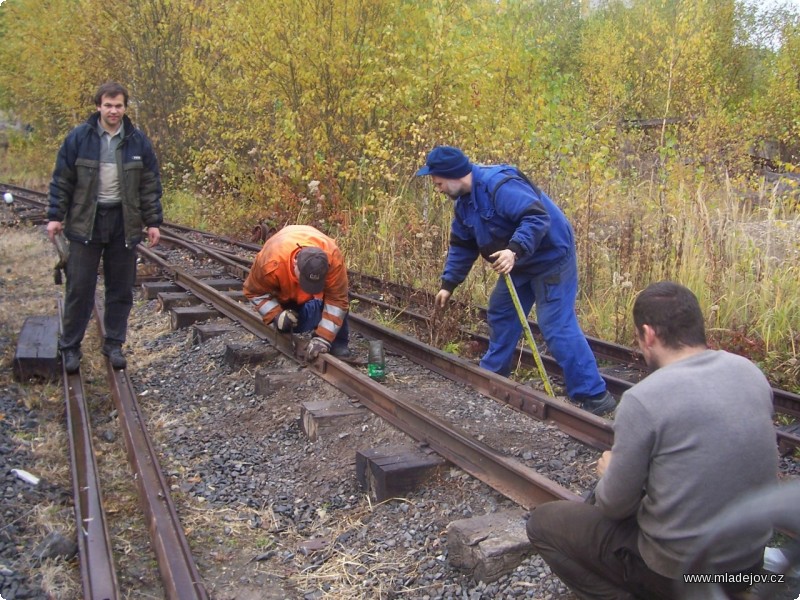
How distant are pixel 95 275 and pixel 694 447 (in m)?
5.35

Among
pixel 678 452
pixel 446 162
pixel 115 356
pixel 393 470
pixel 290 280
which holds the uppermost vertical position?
pixel 446 162

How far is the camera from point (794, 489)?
63.6 inches

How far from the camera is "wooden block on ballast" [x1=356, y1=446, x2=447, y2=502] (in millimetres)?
4266

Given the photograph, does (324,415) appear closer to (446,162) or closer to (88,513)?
(88,513)

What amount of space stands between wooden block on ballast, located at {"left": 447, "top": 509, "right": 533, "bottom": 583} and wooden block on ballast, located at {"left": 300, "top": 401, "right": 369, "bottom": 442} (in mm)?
1695

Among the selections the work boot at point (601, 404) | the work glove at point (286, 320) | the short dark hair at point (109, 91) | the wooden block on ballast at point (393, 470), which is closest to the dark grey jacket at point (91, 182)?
the short dark hair at point (109, 91)

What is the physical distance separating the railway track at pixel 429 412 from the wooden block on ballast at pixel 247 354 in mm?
128

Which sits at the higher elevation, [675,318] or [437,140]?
[437,140]

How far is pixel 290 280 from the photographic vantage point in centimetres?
620

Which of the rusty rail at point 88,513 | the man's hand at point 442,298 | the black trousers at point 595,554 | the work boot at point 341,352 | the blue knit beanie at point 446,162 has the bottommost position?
the rusty rail at point 88,513

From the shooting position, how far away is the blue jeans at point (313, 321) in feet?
22.2

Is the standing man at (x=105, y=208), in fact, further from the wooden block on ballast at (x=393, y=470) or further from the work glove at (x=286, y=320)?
the wooden block on ballast at (x=393, y=470)

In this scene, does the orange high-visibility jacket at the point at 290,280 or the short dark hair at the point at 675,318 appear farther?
the orange high-visibility jacket at the point at 290,280

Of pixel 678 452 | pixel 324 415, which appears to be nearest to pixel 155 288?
pixel 324 415
